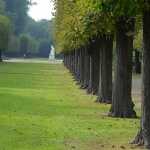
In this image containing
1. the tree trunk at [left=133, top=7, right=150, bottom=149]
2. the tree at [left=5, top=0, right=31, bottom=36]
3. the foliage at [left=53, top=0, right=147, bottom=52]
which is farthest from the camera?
the tree at [left=5, top=0, right=31, bottom=36]

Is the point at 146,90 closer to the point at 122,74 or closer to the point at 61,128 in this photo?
the point at 61,128

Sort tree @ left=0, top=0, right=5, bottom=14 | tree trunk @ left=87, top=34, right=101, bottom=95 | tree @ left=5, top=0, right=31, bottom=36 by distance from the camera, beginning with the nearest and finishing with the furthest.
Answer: tree trunk @ left=87, top=34, right=101, bottom=95
tree @ left=0, top=0, right=5, bottom=14
tree @ left=5, top=0, right=31, bottom=36

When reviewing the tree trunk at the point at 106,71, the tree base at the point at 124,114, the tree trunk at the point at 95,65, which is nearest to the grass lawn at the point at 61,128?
the tree base at the point at 124,114

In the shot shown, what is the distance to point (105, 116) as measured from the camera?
20.0 metres

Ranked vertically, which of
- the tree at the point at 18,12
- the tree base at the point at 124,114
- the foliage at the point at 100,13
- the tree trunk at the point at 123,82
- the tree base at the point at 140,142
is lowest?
the tree base at the point at 124,114

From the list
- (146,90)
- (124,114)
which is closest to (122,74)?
(124,114)

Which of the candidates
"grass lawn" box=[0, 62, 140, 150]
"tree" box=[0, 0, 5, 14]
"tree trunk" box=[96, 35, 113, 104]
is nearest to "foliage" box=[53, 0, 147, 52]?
"tree trunk" box=[96, 35, 113, 104]

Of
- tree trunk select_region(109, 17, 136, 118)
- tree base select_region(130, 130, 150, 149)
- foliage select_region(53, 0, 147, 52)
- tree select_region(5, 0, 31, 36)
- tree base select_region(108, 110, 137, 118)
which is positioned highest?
tree select_region(5, 0, 31, 36)

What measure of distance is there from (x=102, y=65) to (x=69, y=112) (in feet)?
18.4

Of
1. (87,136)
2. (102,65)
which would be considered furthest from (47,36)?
(87,136)

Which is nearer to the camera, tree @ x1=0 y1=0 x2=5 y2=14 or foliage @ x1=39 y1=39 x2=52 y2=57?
tree @ x1=0 y1=0 x2=5 y2=14

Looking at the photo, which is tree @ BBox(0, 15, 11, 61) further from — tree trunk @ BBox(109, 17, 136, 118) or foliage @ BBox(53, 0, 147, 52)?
tree trunk @ BBox(109, 17, 136, 118)

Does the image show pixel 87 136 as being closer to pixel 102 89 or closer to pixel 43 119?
pixel 43 119

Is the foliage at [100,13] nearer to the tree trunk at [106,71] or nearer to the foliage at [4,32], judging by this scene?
the tree trunk at [106,71]
